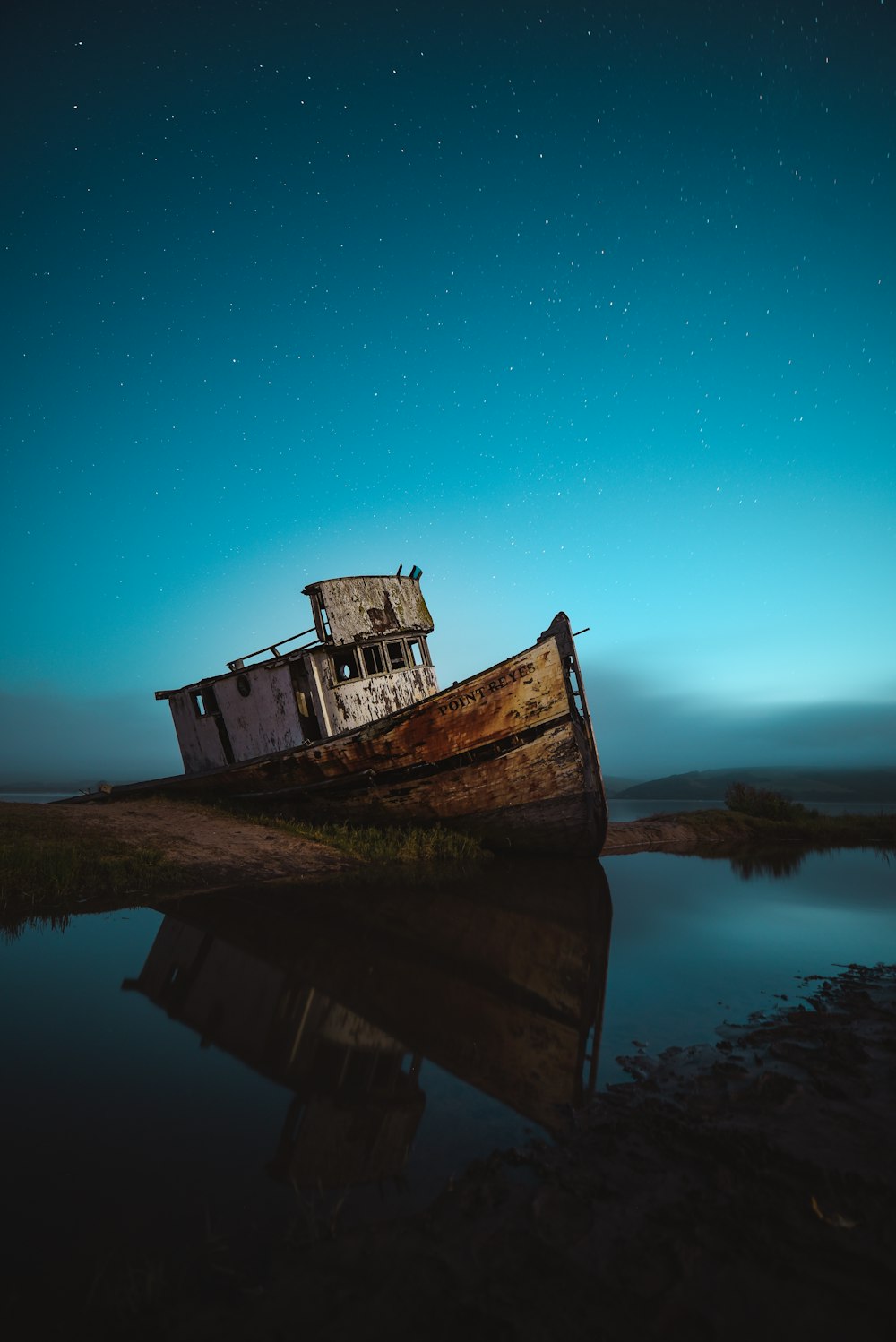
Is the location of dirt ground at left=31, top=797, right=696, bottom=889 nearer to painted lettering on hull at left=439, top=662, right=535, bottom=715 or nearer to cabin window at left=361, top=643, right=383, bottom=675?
painted lettering on hull at left=439, top=662, right=535, bottom=715

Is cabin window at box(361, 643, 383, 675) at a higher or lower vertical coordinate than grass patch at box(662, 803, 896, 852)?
higher

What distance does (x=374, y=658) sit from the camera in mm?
13680

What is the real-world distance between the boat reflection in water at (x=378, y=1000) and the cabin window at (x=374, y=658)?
652cm

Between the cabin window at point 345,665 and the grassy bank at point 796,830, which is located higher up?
the cabin window at point 345,665

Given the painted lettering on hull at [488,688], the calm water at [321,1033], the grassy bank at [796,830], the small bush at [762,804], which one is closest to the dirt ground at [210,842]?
the calm water at [321,1033]

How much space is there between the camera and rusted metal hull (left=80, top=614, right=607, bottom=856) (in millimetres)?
10594

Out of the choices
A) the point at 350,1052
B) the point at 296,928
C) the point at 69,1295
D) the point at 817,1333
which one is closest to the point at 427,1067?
the point at 350,1052

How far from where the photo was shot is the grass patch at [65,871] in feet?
23.8

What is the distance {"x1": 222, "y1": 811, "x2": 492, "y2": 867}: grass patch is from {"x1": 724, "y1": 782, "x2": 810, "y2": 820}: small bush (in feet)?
30.1

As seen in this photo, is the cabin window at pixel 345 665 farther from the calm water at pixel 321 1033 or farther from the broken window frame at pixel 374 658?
the calm water at pixel 321 1033

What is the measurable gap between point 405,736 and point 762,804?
36.5 ft

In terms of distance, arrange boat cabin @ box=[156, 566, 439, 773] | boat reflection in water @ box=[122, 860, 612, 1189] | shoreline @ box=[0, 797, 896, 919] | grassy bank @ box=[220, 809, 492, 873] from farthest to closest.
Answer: boat cabin @ box=[156, 566, 439, 773] → grassy bank @ box=[220, 809, 492, 873] → shoreline @ box=[0, 797, 896, 919] → boat reflection in water @ box=[122, 860, 612, 1189]

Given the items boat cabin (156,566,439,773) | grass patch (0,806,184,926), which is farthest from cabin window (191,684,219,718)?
grass patch (0,806,184,926)

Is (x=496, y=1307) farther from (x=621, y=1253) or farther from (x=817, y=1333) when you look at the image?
(x=817, y=1333)
